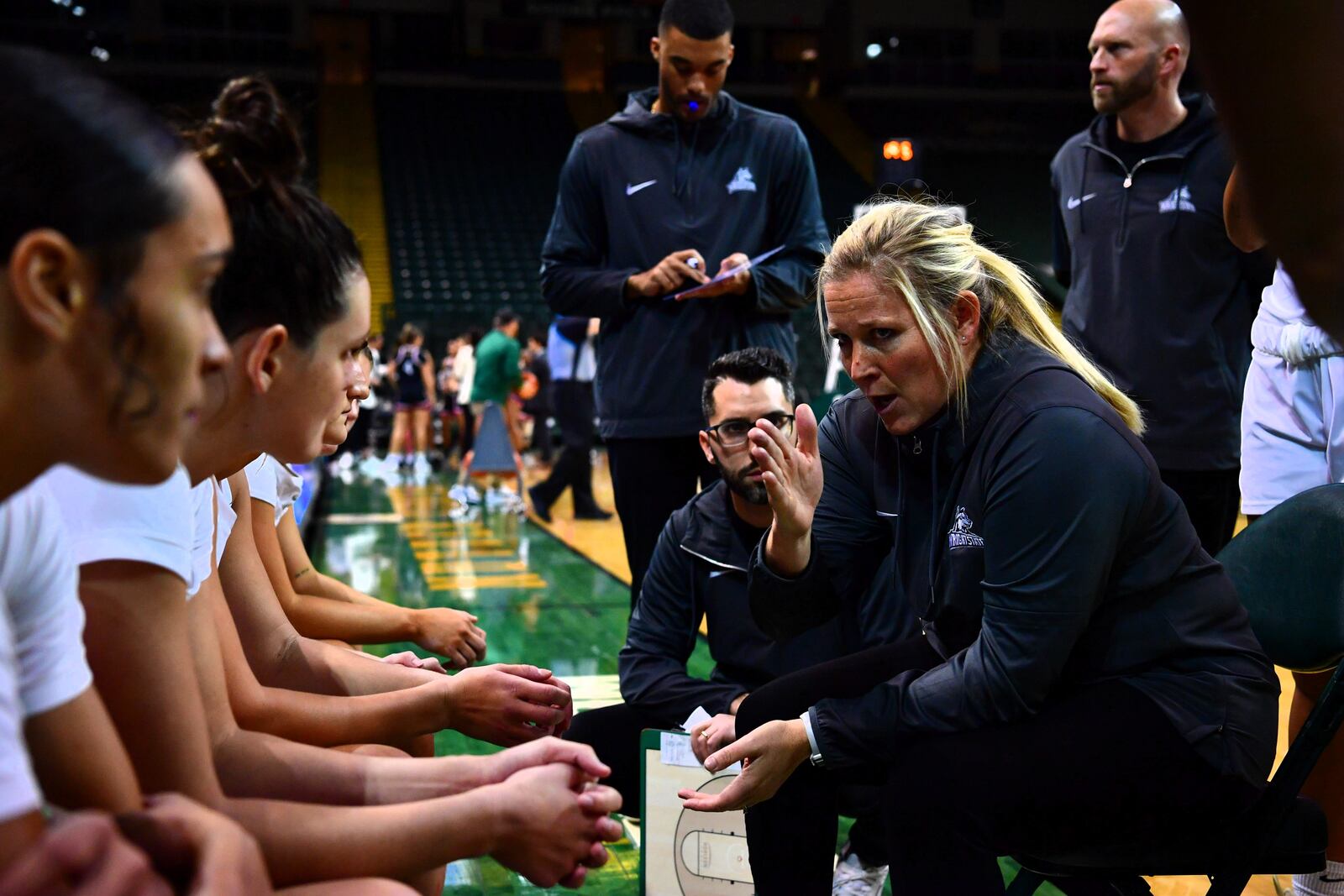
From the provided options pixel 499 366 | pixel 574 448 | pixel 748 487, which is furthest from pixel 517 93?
pixel 748 487

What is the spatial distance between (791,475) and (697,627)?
2.65 feet

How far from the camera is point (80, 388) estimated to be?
982 millimetres

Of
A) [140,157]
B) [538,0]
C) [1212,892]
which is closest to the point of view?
[140,157]

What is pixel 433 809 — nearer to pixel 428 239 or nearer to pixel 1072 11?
pixel 428 239

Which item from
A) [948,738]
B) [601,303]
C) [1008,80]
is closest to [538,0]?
[1008,80]

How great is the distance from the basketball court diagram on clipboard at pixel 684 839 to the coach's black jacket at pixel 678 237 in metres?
1.04

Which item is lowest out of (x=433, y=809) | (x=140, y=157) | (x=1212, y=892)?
(x=1212, y=892)

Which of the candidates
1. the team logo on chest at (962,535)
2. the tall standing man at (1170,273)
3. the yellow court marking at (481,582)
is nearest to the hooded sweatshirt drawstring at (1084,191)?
the tall standing man at (1170,273)

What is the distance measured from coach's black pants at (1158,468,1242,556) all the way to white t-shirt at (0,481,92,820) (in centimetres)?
289

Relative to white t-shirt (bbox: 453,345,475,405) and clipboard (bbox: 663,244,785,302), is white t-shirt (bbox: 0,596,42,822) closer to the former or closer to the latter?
clipboard (bbox: 663,244,785,302)

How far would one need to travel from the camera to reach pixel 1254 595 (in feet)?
7.01

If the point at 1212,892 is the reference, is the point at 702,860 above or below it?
below

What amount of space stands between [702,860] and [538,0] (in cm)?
2783

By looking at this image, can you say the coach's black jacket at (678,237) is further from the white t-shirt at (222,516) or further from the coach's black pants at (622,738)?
the white t-shirt at (222,516)
